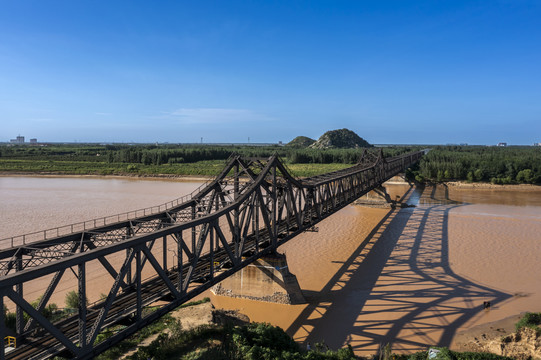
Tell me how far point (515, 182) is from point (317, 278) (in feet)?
217

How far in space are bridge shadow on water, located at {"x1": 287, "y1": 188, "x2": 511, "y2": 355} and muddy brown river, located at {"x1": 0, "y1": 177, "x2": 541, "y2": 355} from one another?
0.05m

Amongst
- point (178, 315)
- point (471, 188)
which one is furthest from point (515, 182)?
point (178, 315)

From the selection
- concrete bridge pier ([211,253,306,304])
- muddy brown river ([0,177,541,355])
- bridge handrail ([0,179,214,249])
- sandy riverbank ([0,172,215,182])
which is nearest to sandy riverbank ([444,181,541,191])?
muddy brown river ([0,177,541,355])

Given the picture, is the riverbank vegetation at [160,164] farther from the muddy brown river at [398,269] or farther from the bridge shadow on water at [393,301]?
the bridge shadow on water at [393,301]

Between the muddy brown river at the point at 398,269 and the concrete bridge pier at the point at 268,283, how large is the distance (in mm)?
463

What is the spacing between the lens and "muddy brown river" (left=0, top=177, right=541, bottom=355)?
17875 millimetres

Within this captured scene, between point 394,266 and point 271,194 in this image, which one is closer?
point 271,194

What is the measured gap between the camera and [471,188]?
2820 inches

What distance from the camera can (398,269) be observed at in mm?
25688

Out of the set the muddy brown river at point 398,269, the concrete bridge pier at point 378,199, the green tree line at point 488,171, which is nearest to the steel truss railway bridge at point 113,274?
the muddy brown river at point 398,269

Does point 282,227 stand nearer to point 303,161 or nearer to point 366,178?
point 366,178

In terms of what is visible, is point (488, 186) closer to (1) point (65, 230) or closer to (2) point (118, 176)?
(1) point (65, 230)

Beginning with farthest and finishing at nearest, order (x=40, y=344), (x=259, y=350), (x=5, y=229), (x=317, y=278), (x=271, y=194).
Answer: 1. (x=5, y=229)
2. (x=317, y=278)
3. (x=271, y=194)
4. (x=259, y=350)
5. (x=40, y=344)

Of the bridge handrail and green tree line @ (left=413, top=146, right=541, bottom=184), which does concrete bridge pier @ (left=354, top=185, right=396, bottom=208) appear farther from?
green tree line @ (left=413, top=146, right=541, bottom=184)
